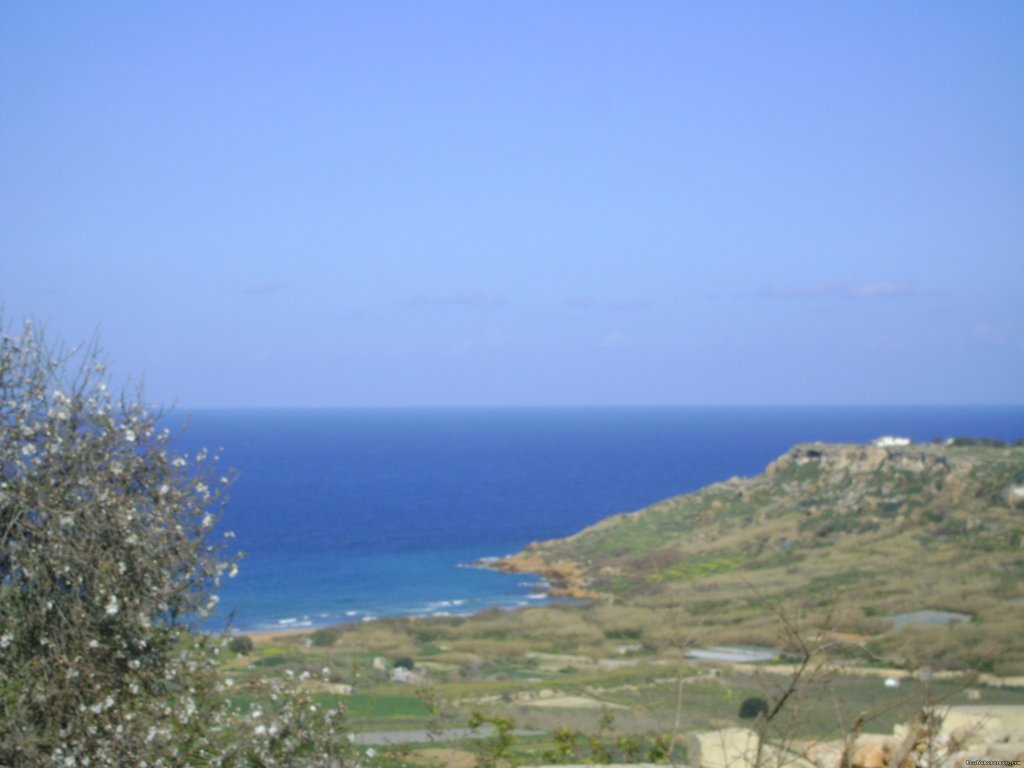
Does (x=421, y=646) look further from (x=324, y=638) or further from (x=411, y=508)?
(x=411, y=508)

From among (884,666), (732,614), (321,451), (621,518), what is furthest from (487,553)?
(321,451)

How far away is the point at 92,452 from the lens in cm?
747

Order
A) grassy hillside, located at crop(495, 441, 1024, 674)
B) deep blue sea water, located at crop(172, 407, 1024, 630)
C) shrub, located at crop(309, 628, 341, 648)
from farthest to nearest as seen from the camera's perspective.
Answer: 1. deep blue sea water, located at crop(172, 407, 1024, 630)
2. grassy hillside, located at crop(495, 441, 1024, 674)
3. shrub, located at crop(309, 628, 341, 648)

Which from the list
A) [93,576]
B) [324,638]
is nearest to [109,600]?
[93,576]

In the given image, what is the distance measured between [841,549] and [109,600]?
93.9 feet

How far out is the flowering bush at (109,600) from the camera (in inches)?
269

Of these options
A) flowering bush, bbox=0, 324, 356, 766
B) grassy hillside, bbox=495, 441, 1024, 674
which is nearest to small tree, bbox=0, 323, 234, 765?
flowering bush, bbox=0, 324, 356, 766

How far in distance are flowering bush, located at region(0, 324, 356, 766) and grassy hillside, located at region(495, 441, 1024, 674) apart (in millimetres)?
10926

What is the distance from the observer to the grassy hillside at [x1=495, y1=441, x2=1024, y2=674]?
2222 cm

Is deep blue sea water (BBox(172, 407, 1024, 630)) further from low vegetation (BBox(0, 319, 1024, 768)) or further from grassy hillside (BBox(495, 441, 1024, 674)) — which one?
grassy hillside (BBox(495, 441, 1024, 674))

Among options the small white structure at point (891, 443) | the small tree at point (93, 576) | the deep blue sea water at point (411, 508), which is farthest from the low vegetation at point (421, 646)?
the small white structure at point (891, 443)

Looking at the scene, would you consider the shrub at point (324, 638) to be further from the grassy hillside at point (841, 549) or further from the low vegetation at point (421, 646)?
the grassy hillside at point (841, 549)

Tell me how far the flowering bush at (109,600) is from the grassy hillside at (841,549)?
10926 mm

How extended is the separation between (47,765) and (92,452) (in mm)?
1981
